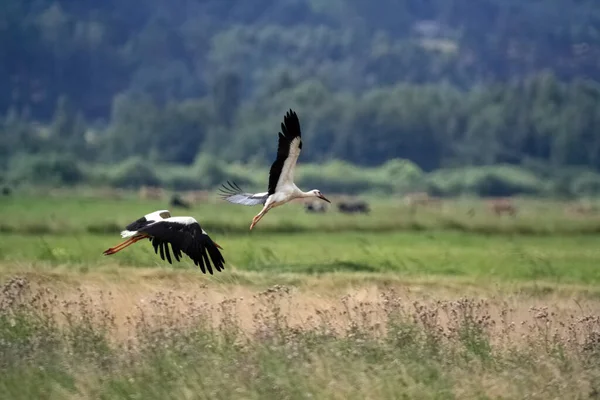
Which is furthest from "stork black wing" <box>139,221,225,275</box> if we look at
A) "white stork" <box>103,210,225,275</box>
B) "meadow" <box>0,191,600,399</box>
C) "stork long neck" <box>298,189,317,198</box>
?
"stork long neck" <box>298,189,317,198</box>

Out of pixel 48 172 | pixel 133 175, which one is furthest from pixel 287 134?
pixel 133 175

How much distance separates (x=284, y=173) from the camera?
667 inches

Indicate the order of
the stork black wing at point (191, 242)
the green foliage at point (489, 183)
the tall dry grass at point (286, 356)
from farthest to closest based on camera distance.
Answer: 1. the green foliage at point (489, 183)
2. the stork black wing at point (191, 242)
3. the tall dry grass at point (286, 356)

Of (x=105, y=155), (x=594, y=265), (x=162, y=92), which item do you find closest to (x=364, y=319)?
(x=594, y=265)

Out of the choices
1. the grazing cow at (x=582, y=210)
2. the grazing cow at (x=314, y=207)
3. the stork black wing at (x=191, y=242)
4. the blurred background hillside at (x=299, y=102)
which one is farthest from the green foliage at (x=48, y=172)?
the stork black wing at (x=191, y=242)

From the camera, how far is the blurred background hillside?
90625 millimetres

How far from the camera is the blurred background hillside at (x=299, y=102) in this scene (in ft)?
297

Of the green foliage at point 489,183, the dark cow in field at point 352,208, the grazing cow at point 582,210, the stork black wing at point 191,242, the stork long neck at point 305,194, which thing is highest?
the green foliage at point 489,183

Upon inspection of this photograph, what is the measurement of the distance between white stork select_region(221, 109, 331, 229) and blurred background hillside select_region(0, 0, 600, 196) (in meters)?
53.3

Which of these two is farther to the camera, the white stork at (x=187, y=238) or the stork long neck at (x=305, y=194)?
the stork long neck at (x=305, y=194)

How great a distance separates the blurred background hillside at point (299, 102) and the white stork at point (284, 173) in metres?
53.3

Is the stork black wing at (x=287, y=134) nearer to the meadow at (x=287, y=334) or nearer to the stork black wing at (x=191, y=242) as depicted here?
the meadow at (x=287, y=334)

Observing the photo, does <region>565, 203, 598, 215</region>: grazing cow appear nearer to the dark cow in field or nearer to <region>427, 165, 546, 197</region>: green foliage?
the dark cow in field

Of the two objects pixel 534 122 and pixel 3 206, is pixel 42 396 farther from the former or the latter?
pixel 534 122
